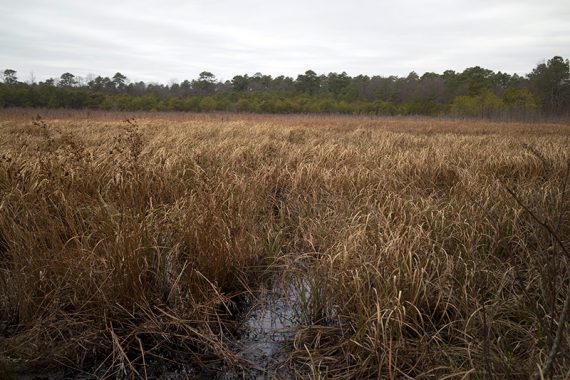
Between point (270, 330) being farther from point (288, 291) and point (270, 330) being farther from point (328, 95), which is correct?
point (328, 95)

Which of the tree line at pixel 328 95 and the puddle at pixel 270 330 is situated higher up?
the tree line at pixel 328 95

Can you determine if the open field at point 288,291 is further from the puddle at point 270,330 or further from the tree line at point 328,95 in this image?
the tree line at point 328,95

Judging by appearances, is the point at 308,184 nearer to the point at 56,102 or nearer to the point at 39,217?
the point at 39,217

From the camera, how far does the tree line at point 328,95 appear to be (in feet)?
119

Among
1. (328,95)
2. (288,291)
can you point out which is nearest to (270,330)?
(288,291)

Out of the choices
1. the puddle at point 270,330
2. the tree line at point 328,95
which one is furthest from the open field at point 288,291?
the tree line at point 328,95

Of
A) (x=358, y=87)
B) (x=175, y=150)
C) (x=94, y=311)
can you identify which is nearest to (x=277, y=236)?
(x=94, y=311)

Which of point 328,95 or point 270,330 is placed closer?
point 270,330

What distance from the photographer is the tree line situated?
36.4m

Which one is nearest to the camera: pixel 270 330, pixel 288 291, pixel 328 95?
pixel 270 330

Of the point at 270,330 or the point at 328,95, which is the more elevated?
the point at 328,95

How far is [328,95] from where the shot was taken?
198ft

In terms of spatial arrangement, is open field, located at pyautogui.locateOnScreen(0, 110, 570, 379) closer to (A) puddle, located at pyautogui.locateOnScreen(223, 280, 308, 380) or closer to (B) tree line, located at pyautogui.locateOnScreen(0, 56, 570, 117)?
(A) puddle, located at pyautogui.locateOnScreen(223, 280, 308, 380)

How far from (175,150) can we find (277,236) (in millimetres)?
3383
